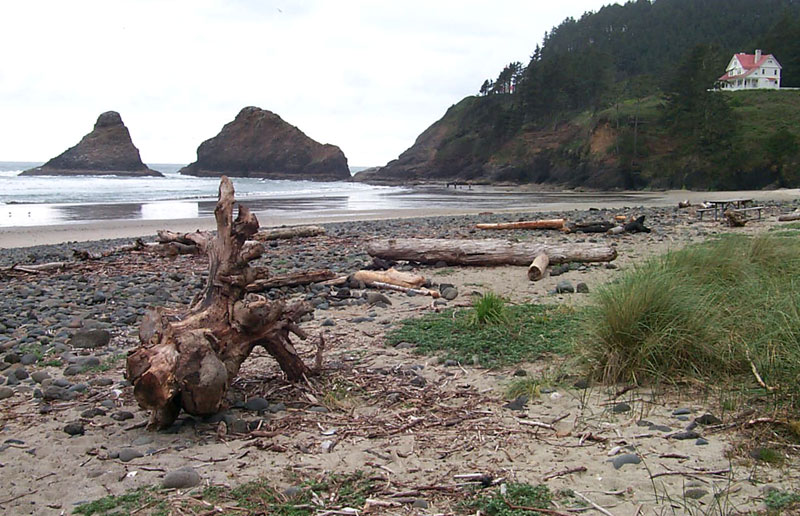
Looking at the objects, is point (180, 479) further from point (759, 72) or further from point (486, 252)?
point (759, 72)

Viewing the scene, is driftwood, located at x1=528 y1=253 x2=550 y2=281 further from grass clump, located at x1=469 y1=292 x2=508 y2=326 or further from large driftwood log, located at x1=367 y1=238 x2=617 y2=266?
grass clump, located at x1=469 y1=292 x2=508 y2=326

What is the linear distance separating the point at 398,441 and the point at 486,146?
7463 cm

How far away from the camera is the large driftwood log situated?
8344 millimetres

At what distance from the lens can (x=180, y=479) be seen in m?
2.85

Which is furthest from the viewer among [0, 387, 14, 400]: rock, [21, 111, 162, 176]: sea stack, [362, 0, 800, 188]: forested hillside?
[21, 111, 162, 176]: sea stack

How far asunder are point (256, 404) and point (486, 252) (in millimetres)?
5220

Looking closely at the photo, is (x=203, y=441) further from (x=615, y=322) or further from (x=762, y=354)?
(x=762, y=354)

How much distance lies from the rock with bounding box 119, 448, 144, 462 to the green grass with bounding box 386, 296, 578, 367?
2.24m

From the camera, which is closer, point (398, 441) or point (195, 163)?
point (398, 441)

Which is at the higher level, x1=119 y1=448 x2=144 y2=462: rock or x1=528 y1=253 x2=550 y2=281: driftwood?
x1=528 y1=253 x2=550 y2=281: driftwood

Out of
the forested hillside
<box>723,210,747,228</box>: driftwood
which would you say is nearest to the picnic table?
<box>723,210,747,228</box>: driftwood

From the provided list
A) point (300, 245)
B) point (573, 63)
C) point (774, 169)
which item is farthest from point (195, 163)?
point (300, 245)

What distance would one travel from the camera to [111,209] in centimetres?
2755

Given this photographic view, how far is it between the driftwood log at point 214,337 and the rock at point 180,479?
0.57m
